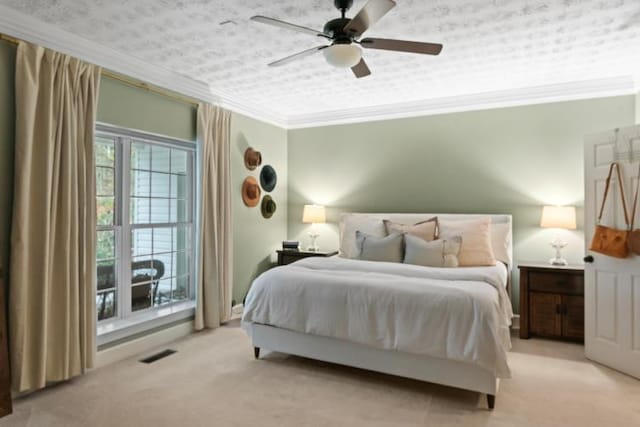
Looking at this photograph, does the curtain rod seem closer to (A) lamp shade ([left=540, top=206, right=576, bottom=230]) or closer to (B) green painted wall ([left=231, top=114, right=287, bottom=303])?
(B) green painted wall ([left=231, top=114, right=287, bottom=303])

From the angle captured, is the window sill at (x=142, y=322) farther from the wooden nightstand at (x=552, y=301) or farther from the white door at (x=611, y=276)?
the white door at (x=611, y=276)

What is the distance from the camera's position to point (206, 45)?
3.18 meters

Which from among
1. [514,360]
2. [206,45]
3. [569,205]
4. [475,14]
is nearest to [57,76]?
[206,45]

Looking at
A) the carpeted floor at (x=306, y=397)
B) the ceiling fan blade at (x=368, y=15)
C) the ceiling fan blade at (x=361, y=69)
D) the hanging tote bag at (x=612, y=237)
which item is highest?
the ceiling fan blade at (x=368, y=15)

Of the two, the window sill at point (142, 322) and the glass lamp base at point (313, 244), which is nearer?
the window sill at point (142, 322)

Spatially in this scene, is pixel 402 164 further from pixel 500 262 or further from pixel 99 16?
pixel 99 16

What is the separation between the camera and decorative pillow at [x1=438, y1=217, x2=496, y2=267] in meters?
3.85

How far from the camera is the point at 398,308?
271cm

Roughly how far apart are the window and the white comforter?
120cm

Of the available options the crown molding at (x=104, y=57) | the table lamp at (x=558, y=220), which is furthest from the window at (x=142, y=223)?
the table lamp at (x=558, y=220)

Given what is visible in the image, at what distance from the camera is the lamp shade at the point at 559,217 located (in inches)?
153

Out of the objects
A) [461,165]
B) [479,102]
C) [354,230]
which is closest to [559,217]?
[461,165]

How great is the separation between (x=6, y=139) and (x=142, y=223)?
1.33 m

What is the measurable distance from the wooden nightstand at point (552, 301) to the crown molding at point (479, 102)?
182 centimetres
